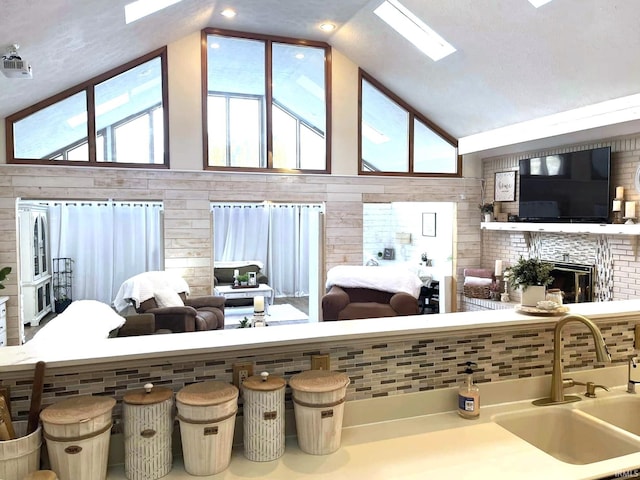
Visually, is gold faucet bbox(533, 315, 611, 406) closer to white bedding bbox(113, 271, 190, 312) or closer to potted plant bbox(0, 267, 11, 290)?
white bedding bbox(113, 271, 190, 312)

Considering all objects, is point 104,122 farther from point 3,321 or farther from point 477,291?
point 477,291

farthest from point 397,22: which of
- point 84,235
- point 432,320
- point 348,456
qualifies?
point 84,235

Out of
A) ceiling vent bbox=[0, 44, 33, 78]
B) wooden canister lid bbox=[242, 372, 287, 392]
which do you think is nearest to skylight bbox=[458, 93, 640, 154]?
wooden canister lid bbox=[242, 372, 287, 392]

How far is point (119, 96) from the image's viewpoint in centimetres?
592

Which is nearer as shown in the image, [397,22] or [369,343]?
[369,343]

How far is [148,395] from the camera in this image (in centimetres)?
137

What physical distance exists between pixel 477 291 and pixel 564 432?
17.9 ft

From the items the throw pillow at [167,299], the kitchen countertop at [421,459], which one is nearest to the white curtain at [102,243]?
the throw pillow at [167,299]

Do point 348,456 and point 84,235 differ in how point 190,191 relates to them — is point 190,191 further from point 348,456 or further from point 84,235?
point 348,456

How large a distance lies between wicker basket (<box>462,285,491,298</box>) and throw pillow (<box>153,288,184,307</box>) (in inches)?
164

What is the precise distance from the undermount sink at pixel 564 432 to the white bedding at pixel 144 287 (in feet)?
14.2

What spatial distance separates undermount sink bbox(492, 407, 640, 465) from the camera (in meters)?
1.70

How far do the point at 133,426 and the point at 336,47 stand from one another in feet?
20.6

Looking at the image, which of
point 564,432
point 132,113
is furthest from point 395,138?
point 564,432
